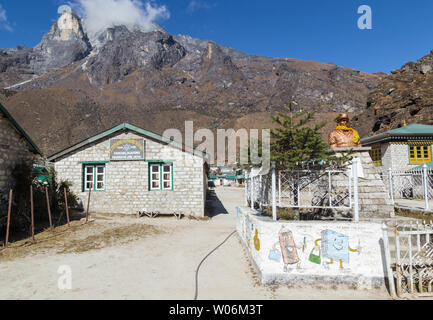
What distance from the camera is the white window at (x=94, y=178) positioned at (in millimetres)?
14633

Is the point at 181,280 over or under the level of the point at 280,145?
under

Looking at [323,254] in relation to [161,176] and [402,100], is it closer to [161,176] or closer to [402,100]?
[161,176]

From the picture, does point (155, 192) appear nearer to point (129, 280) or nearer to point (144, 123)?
point (129, 280)

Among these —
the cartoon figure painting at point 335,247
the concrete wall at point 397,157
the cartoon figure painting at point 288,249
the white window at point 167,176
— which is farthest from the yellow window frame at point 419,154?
the cartoon figure painting at point 288,249

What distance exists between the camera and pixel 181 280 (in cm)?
582

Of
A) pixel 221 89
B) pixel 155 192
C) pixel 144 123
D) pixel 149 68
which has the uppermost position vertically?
pixel 149 68

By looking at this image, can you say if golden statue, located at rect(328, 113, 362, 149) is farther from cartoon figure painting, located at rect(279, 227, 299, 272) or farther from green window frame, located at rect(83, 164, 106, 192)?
green window frame, located at rect(83, 164, 106, 192)

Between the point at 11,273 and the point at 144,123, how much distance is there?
9647cm

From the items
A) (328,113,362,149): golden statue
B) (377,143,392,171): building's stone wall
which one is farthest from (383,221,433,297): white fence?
(377,143,392,171): building's stone wall

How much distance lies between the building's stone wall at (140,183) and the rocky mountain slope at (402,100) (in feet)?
100

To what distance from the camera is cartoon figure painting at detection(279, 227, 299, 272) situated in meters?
5.51

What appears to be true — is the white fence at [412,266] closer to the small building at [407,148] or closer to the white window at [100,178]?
the white window at [100,178]
